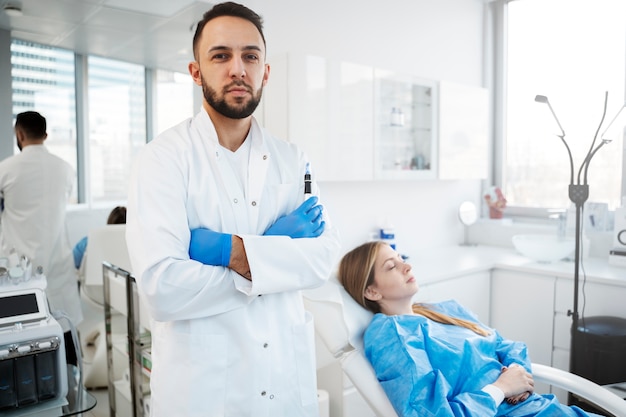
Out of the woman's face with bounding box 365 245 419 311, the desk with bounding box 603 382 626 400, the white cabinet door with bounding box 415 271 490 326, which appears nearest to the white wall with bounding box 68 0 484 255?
the white cabinet door with bounding box 415 271 490 326

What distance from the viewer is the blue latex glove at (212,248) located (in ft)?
4.01

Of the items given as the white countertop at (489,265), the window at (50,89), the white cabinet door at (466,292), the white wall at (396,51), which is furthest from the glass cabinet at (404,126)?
the window at (50,89)

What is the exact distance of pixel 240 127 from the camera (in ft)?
4.60

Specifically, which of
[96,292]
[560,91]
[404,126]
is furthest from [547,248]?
[96,292]

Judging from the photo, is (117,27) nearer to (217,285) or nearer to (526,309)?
(217,285)

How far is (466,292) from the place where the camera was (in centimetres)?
275

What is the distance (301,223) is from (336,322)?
0.49 metres

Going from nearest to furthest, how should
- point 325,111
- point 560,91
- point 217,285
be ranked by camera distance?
point 217,285, point 325,111, point 560,91

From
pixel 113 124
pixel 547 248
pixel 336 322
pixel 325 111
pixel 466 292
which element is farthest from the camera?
pixel 547 248

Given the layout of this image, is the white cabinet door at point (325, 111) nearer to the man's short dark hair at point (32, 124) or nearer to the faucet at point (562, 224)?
→ the man's short dark hair at point (32, 124)

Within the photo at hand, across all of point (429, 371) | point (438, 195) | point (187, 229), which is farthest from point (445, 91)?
point (187, 229)

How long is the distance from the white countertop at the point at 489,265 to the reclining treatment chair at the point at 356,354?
0.82 meters

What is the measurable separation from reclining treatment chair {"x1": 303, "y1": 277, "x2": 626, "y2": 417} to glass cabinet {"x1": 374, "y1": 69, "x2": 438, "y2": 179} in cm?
101

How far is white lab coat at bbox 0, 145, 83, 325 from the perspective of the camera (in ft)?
5.57
